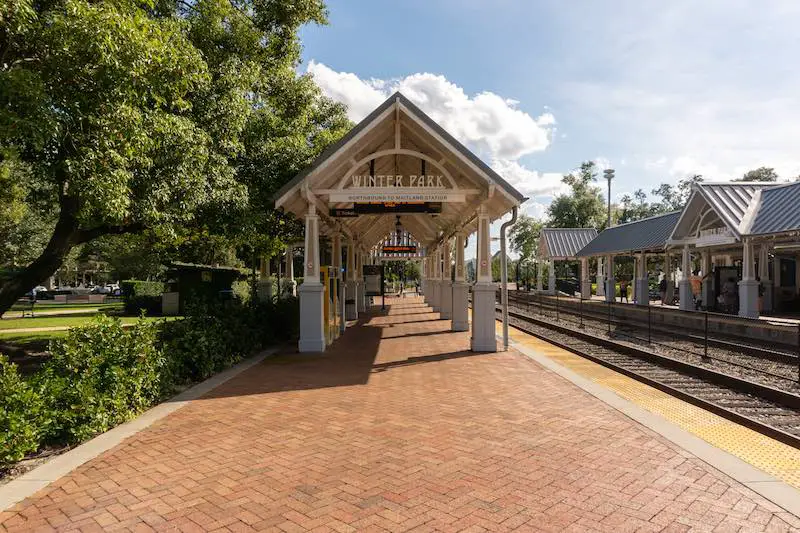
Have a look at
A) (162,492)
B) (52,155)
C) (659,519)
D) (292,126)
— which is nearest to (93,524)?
(162,492)

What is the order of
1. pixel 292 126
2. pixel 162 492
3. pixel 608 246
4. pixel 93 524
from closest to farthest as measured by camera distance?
pixel 93 524 → pixel 162 492 → pixel 292 126 → pixel 608 246

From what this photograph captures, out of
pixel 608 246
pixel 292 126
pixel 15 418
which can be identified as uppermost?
pixel 292 126

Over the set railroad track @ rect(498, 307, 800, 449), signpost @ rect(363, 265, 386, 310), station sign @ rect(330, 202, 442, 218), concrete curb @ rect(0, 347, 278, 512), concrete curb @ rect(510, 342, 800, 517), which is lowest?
railroad track @ rect(498, 307, 800, 449)

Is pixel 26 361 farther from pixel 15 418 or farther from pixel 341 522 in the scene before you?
pixel 341 522

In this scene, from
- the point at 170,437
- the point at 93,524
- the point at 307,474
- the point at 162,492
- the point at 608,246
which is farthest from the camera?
the point at 608,246

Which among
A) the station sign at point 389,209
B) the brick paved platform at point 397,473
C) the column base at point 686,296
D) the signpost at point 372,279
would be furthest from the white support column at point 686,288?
the brick paved platform at point 397,473

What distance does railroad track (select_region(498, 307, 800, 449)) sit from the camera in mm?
6648

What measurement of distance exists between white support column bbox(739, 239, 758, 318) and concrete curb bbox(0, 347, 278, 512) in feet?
64.5

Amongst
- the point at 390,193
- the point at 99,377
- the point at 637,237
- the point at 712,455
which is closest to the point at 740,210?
the point at 637,237

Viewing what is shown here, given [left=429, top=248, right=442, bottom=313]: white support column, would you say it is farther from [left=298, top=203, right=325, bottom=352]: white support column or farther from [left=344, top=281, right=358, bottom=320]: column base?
[left=298, top=203, right=325, bottom=352]: white support column

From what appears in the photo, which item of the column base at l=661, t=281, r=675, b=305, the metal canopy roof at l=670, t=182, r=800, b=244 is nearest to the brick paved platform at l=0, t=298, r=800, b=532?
the metal canopy roof at l=670, t=182, r=800, b=244

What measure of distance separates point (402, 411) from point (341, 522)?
3.09 m

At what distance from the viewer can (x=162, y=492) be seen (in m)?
4.25

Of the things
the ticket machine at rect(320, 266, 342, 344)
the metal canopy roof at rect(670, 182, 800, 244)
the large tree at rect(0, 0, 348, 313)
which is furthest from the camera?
the metal canopy roof at rect(670, 182, 800, 244)
